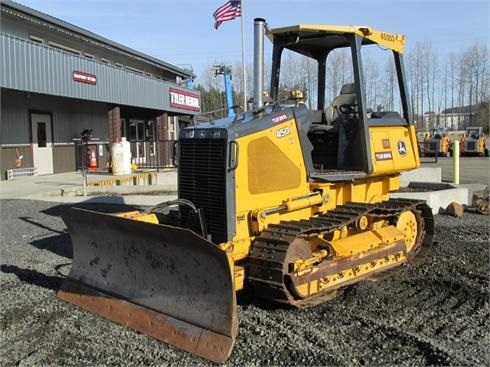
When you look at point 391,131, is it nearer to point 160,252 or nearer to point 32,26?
point 160,252

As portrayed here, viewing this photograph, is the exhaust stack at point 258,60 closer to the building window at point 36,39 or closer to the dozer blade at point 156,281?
the dozer blade at point 156,281

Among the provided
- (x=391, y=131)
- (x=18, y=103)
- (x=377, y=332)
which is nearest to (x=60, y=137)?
(x=18, y=103)

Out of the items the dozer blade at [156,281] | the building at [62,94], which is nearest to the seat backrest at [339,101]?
the dozer blade at [156,281]

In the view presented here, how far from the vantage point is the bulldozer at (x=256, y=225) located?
4.70m

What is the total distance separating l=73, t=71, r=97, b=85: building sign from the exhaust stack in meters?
15.1

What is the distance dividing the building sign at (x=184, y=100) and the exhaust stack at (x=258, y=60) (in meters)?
22.9

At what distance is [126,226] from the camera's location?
17.0 ft

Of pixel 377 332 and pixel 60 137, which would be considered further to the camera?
pixel 60 137

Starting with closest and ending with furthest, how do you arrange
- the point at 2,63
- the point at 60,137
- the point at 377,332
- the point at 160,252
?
the point at 377,332 < the point at 160,252 < the point at 2,63 < the point at 60,137

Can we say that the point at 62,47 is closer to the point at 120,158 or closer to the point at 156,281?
the point at 120,158

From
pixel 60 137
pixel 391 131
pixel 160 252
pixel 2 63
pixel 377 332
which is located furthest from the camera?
pixel 60 137

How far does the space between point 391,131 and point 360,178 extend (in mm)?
889

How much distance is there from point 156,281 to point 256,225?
1121mm

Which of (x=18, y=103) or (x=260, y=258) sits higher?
(x=18, y=103)
